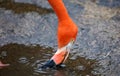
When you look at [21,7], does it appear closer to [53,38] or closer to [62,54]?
[53,38]

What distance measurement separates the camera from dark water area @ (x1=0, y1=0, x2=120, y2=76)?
3.29m

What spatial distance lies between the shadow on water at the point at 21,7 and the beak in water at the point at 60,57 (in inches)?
50.5

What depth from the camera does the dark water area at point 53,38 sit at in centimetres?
329

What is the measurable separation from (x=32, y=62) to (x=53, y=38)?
2.05 ft

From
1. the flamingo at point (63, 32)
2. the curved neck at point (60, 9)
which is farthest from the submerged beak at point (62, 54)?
the curved neck at point (60, 9)

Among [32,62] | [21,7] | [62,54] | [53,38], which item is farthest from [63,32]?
[21,7]

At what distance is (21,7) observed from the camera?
179 inches

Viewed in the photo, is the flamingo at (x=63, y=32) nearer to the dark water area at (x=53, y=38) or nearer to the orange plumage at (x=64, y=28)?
the orange plumage at (x=64, y=28)

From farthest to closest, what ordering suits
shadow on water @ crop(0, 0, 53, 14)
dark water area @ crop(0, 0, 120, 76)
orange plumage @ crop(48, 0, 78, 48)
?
shadow on water @ crop(0, 0, 53, 14) → dark water area @ crop(0, 0, 120, 76) → orange plumage @ crop(48, 0, 78, 48)

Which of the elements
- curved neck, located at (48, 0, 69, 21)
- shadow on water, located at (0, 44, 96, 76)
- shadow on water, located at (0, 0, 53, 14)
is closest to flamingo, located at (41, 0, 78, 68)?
curved neck, located at (48, 0, 69, 21)

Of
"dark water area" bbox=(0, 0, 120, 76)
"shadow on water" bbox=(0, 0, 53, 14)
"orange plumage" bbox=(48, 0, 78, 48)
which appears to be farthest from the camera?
"shadow on water" bbox=(0, 0, 53, 14)

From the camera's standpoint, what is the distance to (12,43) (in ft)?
12.6

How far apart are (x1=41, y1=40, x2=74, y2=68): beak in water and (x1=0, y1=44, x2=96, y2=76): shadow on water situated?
53 mm

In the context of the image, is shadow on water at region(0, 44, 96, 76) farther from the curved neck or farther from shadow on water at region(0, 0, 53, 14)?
shadow on water at region(0, 0, 53, 14)
